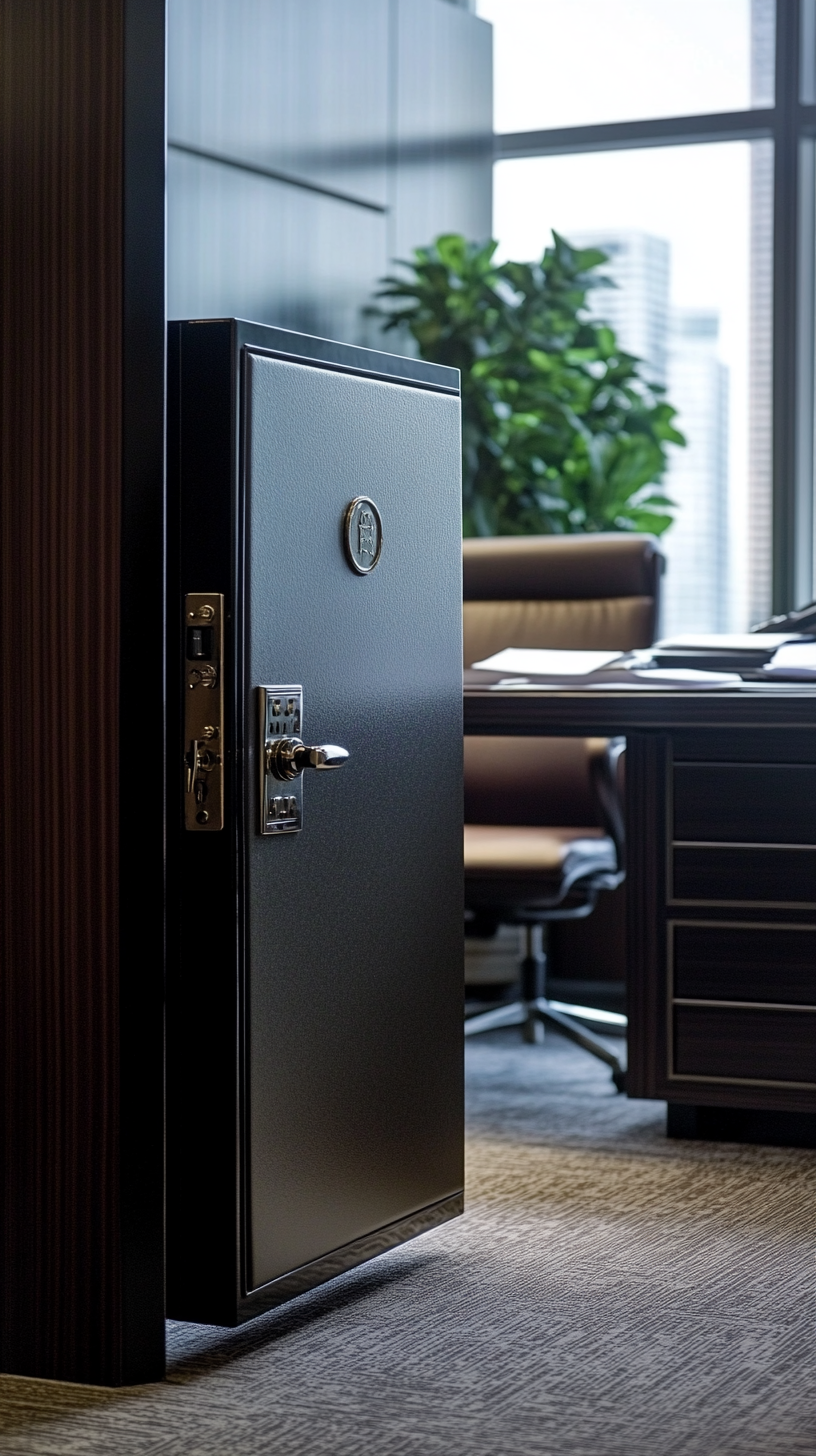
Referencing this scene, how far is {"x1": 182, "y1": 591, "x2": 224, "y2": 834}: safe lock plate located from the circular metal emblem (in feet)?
1.05

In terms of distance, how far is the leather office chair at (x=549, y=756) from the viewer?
4109 mm

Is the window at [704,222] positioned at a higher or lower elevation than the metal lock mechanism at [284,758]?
higher

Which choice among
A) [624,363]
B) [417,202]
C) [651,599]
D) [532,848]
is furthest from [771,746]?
[417,202]

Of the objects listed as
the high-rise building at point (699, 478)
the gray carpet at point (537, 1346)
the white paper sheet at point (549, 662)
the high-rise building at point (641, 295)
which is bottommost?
the gray carpet at point (537, 1346)

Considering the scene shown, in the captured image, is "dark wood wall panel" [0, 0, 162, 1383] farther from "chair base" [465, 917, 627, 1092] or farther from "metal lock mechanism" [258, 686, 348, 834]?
"chair base" [465, 917, 627, 1092]

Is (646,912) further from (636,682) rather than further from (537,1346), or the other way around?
(537,1346)

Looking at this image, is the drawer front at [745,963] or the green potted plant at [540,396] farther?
the green potted plant at [540,396]

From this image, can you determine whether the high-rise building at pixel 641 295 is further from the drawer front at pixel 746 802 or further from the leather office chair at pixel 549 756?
the drawer front at pixel 746 802

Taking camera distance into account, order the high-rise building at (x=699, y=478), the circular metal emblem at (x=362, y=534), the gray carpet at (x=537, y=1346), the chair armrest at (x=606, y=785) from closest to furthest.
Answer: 1. the gray carpet at (x=537, y=1346)
2. the circular metal emblem at (x=362, y=534)
3. the chair armrest at (x=606, y=785)
4. the high-rise building at (x=699, y=478)

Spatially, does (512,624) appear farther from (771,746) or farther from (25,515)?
(25,515)

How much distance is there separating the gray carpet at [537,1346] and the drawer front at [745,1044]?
171mm

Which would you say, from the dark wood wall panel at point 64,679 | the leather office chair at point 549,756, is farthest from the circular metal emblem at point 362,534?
→ the leather office chair at point 549,756

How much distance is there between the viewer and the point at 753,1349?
2.44 metres

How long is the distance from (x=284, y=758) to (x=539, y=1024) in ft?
8.08
